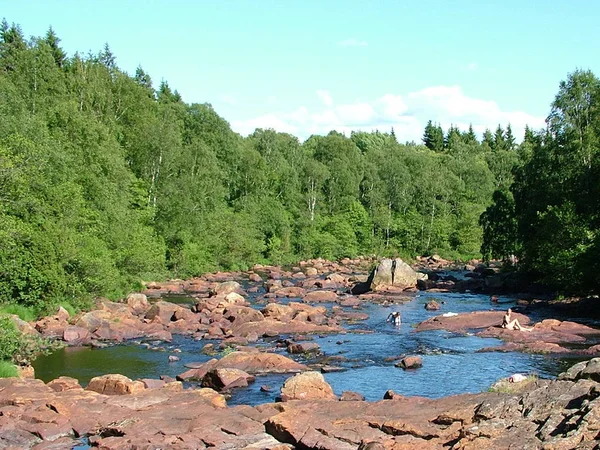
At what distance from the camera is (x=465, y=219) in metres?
106

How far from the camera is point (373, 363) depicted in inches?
1209

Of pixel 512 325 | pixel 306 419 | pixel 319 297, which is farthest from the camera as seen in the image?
pixel 319 297

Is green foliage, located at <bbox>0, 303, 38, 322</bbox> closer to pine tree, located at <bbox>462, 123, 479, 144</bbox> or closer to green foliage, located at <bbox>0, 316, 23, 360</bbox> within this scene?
green foliage, located at <bbox>0, 316, 23, 360</bbox>

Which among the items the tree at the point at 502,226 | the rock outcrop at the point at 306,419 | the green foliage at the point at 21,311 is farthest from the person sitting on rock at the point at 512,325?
the tree at the point at 502,226

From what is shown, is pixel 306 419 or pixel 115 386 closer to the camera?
pixel 306 419

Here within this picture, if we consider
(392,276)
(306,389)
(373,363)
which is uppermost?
(392,276)

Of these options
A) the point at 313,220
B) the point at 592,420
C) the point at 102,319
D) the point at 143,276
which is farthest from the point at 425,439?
the point at 313,220

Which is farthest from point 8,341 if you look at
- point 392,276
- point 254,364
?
point 392,276

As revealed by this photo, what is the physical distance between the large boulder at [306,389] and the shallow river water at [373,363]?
5.23 feet

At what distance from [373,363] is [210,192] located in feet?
156

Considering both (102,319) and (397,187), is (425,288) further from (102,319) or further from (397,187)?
A: (397,187)

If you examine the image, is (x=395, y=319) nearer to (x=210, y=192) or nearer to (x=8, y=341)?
(x=8, y=341)

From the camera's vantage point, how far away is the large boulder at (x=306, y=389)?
22.7m

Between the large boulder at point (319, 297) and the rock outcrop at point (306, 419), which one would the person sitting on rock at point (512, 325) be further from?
the rock outcrop at point (306, 419)
